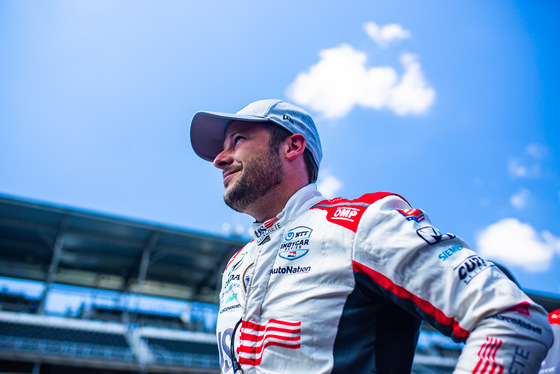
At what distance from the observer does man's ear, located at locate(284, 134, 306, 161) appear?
1753mm

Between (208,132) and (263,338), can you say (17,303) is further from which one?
(263,338)

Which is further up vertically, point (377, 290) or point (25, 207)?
point (377, 290)

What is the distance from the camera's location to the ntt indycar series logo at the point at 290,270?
1.27 metres

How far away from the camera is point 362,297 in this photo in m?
1.20

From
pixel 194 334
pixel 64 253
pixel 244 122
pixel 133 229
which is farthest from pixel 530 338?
pixel 64 253

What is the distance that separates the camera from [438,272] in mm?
A: 1039

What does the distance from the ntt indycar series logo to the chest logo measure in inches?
1.5

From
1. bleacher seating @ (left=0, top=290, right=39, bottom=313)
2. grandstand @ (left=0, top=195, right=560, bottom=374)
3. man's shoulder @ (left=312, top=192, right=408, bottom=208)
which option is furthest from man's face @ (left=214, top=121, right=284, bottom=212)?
bleacher seating @ (left=0, top=290, right=39, bottom=313)

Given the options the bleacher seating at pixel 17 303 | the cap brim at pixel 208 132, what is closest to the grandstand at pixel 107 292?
the bleacher seating at pixel 17 303

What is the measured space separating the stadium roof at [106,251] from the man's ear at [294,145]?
12664mm

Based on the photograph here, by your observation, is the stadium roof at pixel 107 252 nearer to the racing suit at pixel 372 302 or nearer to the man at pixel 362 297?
the man at pixel 362 297

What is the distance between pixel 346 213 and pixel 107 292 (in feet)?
59.1

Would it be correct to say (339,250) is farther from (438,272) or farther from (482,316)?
(482,316)

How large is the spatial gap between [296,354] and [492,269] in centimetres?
55
